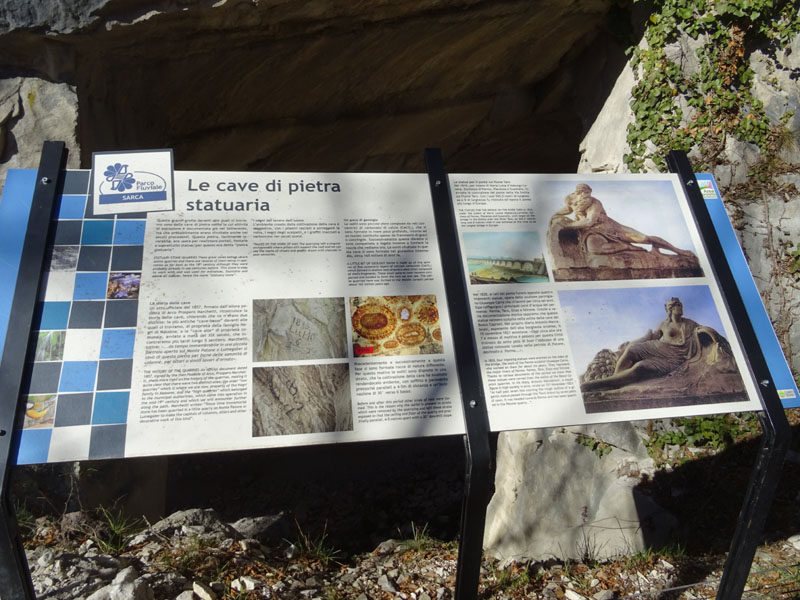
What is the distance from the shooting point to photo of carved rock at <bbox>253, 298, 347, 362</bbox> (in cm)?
191

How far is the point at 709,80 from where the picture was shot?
12.3 ft

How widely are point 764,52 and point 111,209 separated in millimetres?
4033

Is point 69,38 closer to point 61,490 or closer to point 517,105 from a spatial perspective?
point 61,490

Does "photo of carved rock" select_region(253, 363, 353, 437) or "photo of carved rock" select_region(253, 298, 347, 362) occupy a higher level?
"photo of carved rock" select_region(253, 298, 347, 362)

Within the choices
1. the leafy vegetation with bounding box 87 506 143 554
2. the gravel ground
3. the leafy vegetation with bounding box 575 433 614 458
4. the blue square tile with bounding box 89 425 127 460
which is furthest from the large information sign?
the leafy vegetation with bounding box 575 433 614 458

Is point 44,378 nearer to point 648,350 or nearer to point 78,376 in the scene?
point 78,376

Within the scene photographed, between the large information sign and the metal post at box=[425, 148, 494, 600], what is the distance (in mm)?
38

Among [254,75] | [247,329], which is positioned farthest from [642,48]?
[247,329]

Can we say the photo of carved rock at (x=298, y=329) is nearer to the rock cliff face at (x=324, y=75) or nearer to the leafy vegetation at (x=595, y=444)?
the rock cliff face at (x=324, y=75)

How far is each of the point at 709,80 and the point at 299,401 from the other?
3.48 metres

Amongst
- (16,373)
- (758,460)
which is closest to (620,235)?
(758,460)

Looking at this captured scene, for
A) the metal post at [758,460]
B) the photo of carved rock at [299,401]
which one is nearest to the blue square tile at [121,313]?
the photo of carved rock at [299,401]

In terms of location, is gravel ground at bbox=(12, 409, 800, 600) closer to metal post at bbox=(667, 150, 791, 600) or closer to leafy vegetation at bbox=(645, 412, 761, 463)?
leafy vegetation at bbox=(645, 412, 761, 463)

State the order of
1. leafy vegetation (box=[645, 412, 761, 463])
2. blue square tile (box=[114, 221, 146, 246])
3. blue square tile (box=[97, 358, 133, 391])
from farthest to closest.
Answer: leafy vegetation (box=[645, 412, 761, 463]) → blue square tile (box=[114, 221, 146, 246]) → blue square tile (box=[97, 358, 133, 391])
